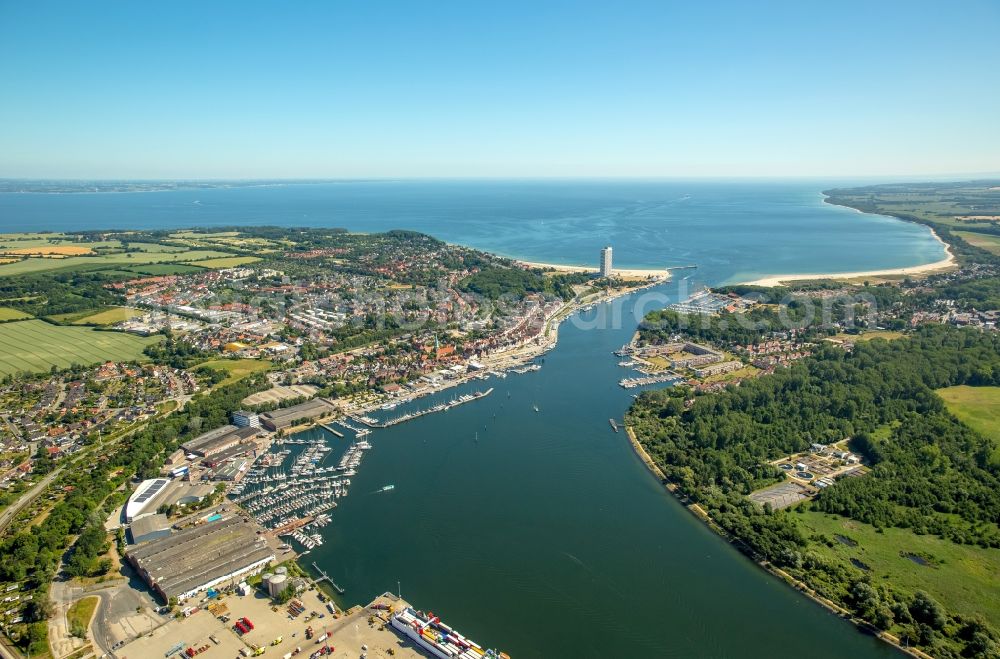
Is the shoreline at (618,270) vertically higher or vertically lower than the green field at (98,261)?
lower

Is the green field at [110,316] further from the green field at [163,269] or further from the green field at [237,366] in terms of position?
the green field at [237,366]

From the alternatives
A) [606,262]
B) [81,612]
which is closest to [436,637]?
[81,612]

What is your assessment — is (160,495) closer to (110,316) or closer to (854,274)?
(110,316)

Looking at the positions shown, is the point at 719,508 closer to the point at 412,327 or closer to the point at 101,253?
the point at 412,327

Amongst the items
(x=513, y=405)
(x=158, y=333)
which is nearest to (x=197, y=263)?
(x=158, y=333)

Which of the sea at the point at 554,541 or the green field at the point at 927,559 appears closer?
the sea at the point at 554,541

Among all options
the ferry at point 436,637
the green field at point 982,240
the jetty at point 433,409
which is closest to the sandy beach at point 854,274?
the green field at point 982,240
